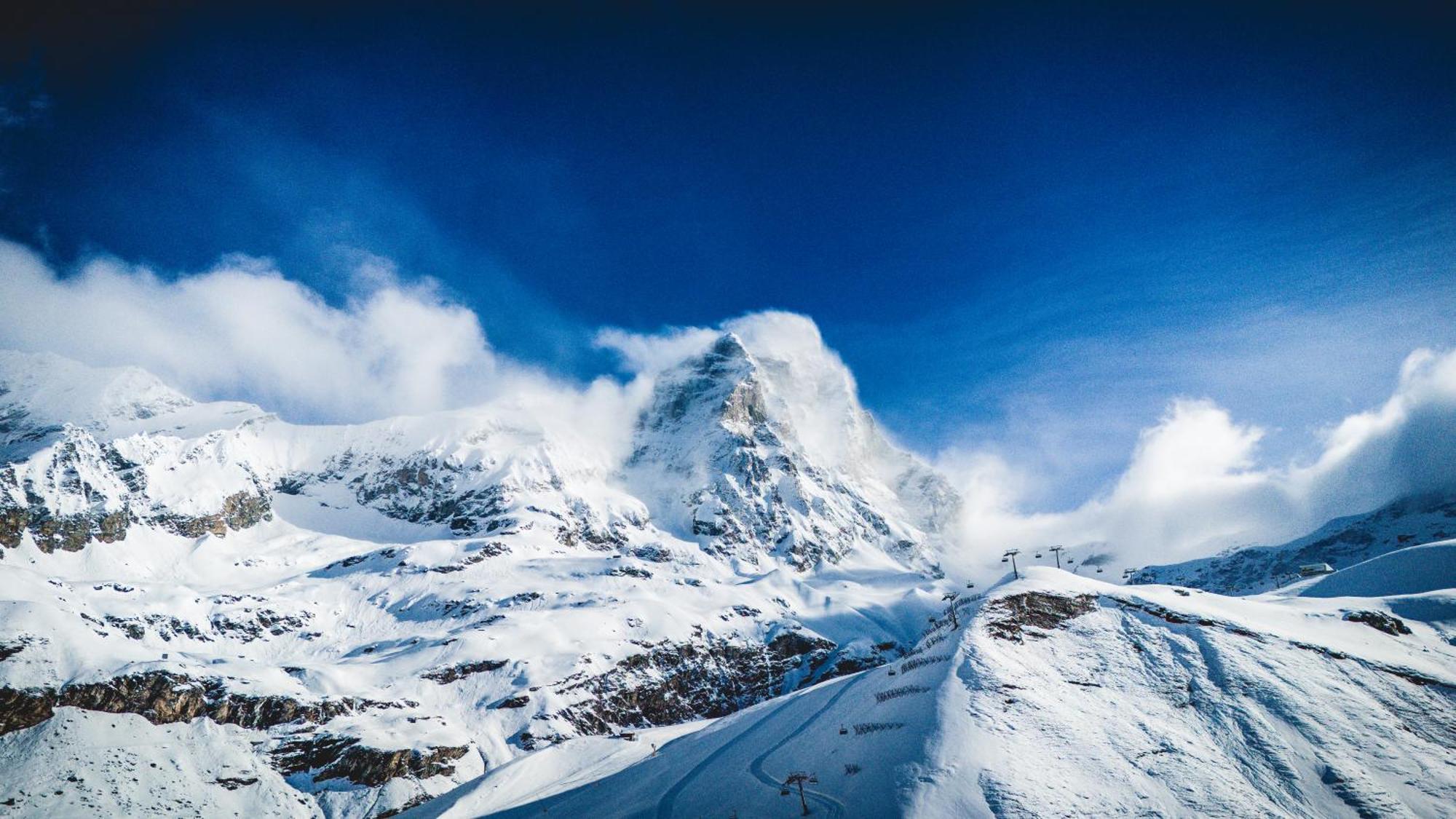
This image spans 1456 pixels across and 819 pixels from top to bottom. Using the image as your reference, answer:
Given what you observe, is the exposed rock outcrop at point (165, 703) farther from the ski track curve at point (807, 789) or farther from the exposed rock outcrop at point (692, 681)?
the ski track curve at point (807, 789)

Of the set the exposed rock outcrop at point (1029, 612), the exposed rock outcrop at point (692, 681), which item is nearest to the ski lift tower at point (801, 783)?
the exposed rock outcrop at point (1029, 612)

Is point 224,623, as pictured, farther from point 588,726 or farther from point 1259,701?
point 1259,701

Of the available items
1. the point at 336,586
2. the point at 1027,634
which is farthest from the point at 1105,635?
the point at 336,586

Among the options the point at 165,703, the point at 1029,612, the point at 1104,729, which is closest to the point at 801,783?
the point at 1104,729

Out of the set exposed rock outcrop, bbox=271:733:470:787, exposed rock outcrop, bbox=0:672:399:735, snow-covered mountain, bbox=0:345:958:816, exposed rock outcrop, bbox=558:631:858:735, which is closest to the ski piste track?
snow-covered mountain, bbox=0:345:958:816

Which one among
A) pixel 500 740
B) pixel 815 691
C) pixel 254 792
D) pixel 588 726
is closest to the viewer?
pixel 815 691
